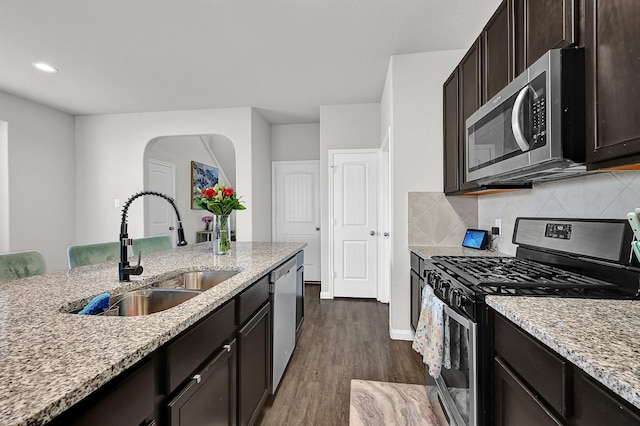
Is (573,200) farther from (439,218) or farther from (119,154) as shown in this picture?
(119,154)

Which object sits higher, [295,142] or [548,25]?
[295,142]

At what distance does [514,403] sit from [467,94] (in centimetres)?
197

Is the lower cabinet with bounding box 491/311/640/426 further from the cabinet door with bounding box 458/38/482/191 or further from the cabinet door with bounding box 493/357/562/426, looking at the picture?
the cabinet door with bounding box 458/38/482/191

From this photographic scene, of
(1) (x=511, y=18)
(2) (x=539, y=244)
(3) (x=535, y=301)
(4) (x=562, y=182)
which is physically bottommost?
(3) (x=535, y=301)

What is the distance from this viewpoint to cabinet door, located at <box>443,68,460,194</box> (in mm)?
2443

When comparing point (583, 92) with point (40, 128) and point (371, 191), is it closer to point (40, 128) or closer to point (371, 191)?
point (371, 191)

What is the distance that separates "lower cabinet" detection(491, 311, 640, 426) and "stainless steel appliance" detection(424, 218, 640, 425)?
69 mm

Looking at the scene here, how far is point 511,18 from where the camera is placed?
1603 mm

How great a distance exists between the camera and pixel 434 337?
1.54 metres

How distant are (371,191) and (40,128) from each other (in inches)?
179

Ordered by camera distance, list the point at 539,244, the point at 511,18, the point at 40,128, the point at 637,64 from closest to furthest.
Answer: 1. the point at 637,64
2. the point at 511,18
3. the point at 539,244
4. the point at 40,128

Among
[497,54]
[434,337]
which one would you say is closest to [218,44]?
[497,54]

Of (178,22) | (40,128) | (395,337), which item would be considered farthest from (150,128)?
(395,337)

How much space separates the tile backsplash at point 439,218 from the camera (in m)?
2.76
